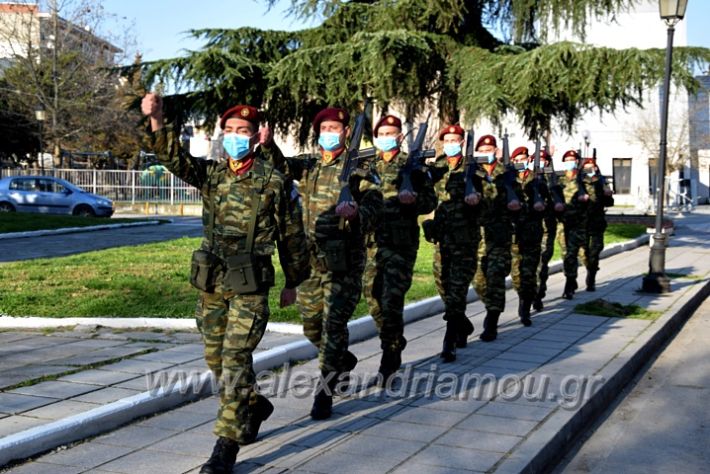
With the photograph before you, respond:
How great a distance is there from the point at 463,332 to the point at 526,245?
2359 mm

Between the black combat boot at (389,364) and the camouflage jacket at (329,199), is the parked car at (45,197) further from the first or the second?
the camouflage jacket at (329,199)

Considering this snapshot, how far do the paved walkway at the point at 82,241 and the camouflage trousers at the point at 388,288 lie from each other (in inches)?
366

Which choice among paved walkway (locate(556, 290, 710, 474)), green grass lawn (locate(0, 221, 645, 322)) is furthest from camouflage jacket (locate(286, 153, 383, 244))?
green grass lawn (locate(0, 221, 645, 322))

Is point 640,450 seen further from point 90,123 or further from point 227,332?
point 90,123

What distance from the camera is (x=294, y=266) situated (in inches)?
210

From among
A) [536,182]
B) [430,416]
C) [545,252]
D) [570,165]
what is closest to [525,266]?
[536,182]

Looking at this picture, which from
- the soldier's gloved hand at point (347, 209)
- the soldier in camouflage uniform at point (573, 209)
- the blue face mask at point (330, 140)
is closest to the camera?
the soldier's gloved hand at point (347, 209)

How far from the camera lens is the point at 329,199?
6.33m

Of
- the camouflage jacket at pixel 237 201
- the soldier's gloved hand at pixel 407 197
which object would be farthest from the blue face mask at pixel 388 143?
the camouflage jacket at pixel 237 201

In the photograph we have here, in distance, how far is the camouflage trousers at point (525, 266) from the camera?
408 inches

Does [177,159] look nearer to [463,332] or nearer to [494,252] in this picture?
[463,332]

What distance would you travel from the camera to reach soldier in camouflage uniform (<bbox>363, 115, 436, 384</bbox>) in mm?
7100

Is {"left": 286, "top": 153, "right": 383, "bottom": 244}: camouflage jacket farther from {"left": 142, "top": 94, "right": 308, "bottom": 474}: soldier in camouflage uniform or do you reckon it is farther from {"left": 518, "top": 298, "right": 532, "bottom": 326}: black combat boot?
{"left": 518, "top": 298, "right": 532, "bottom": 326}: black combat boot

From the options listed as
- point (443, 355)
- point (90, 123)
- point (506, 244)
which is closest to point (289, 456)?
point (443, 355)
